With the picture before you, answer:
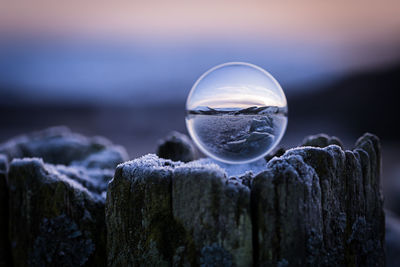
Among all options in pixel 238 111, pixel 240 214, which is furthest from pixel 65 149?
pixel 240 214

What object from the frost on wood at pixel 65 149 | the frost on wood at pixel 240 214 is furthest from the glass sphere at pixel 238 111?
the frost on wood at pixel 65 149

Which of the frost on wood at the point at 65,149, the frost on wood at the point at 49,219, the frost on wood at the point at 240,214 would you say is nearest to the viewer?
the frost on wood at the point at 240,214

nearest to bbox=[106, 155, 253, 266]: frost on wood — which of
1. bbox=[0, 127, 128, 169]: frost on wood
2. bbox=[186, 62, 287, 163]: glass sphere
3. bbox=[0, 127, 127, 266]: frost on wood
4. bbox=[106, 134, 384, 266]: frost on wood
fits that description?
bbox=[106, 134, 384, 266]: frost on wood

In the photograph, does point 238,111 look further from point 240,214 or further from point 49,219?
point 49,219

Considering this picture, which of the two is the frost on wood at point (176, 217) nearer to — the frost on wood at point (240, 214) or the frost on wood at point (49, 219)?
the frost on wood at point (240, 214)

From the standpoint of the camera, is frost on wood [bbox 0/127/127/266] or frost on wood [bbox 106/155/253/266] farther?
frost on wood [bbox 0/127/127/266]

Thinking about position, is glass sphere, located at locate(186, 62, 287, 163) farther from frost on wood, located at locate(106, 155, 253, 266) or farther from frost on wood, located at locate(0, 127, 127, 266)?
frost on wood, located at locate(0, 127, 127, 266)
